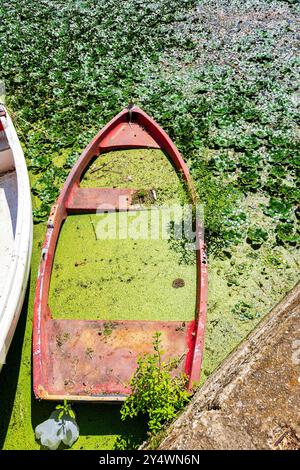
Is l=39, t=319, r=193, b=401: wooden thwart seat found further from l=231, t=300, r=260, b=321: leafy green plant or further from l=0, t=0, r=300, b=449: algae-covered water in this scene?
l=231, t=300, r=260, b=321: leafy green plant

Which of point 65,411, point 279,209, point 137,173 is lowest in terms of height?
point 65,411

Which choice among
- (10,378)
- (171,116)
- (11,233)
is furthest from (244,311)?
(171,116)

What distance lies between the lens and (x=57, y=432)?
3.29 m

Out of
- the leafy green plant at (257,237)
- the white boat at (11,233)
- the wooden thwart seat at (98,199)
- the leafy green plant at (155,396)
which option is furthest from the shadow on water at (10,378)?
the leafy green plant at (257,237)

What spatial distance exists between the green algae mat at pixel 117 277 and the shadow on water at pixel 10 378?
365 millimetres

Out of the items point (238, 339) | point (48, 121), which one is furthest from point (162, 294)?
point (48, 121)

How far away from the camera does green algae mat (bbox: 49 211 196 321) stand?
4.04m

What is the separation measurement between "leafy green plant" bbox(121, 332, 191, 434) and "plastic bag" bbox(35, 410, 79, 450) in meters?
0.41

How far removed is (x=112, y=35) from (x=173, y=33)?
975 millimetres

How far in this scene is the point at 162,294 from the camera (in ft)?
13.5

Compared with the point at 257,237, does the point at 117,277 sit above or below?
below

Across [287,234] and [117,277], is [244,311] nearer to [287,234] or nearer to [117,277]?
[287,234]

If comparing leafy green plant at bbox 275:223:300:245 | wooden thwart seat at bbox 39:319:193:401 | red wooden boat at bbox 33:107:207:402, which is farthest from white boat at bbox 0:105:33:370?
leafy green plant at bbox 275:223:300:245

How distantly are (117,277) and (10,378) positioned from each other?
1.26 m
